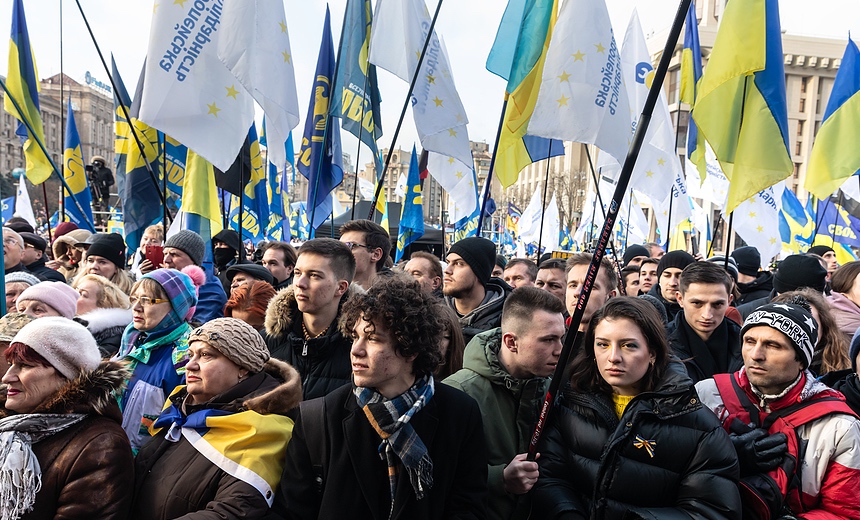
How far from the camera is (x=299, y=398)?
3.05m

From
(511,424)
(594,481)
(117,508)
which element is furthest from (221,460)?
(594,481)

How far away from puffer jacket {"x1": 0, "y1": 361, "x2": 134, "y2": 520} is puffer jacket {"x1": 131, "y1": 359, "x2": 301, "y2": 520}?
112 mm

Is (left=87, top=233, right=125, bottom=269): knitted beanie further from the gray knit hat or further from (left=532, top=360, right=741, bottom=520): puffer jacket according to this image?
(left=532, top=360, right=741, bottom=520): puffer jacket

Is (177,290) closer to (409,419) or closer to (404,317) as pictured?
(404,317)

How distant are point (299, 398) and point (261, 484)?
431 mm

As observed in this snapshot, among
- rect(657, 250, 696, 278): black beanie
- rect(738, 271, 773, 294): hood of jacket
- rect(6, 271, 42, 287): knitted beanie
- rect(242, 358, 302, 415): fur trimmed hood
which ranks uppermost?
rect(657, 250, 696, 278): black beanie

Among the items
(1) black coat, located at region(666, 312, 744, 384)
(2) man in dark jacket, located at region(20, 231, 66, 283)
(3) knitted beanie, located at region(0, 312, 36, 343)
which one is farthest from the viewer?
(2) man in dark jacket, located at region(20, 231, 66, 283)

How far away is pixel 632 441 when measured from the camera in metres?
2.83

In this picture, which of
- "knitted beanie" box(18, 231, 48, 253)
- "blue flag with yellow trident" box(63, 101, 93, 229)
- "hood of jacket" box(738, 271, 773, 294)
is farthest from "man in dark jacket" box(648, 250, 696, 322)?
"blue flag with yellow trident" box(63, 101, 93, 229)

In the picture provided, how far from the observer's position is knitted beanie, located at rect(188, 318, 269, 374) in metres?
2.98

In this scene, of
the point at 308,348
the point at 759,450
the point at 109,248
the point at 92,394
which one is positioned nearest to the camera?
the point at 92,394

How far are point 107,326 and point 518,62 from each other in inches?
178

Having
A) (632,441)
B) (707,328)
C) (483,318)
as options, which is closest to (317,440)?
(632,441)

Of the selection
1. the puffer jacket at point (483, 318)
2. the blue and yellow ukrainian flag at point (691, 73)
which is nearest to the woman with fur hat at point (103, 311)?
the puffer jacket at point (483, 318)
